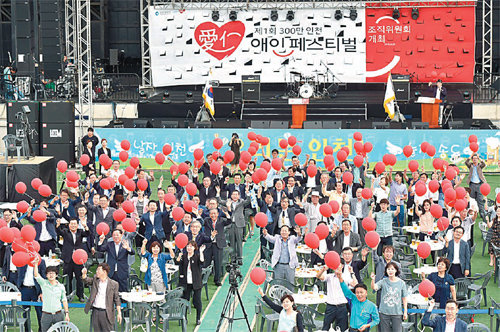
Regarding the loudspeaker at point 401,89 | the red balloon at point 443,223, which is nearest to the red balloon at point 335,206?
the red balloon at point 443,223

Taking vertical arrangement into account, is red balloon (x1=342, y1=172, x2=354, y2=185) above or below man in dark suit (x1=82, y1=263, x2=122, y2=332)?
above

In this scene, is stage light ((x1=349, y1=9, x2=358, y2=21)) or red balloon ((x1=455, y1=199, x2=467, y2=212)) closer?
red balloon ((x1=455, y1=199, x2=467, y2=212))

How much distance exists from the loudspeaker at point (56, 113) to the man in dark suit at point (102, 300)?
16192mm

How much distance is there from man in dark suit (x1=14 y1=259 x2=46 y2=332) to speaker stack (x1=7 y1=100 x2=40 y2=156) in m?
13.9

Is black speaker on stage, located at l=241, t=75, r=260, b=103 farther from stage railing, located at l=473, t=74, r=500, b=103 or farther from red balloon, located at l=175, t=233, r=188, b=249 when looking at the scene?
red balloon, located at l=175, t=233, r=188, b=249

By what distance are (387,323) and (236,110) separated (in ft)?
65.3

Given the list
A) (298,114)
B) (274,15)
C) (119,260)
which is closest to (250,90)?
(298,114)

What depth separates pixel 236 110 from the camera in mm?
32031

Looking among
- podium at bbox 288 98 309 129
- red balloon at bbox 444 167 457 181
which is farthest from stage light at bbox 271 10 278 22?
red balloon at bbox 444 167 457 181

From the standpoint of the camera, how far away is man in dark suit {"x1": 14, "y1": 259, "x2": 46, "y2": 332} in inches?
557

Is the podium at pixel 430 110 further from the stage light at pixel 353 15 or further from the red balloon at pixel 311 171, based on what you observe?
the red balloon at pixel 311 171

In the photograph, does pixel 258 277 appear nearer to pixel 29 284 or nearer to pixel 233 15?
pixel 29 284

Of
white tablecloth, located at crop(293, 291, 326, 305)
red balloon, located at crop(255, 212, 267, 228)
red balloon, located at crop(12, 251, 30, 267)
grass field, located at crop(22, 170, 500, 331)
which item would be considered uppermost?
red balloon, located at crop(255, 212, 267, 228)

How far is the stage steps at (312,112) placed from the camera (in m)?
31.4
